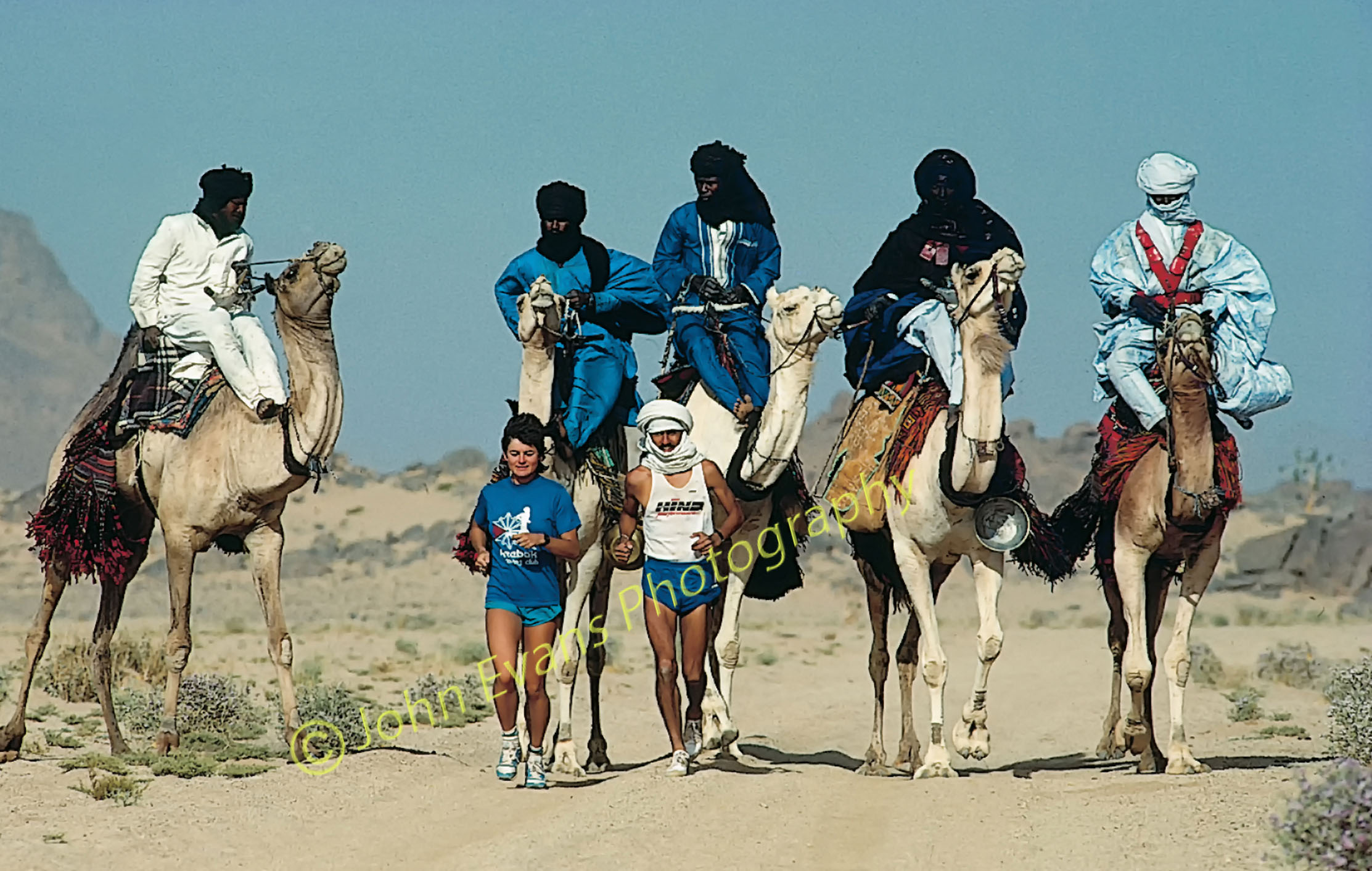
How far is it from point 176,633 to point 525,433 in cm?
312

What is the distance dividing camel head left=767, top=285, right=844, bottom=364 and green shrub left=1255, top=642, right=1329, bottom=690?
1114 cm

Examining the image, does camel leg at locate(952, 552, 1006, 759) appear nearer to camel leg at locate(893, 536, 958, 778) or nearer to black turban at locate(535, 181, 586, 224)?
camel leg at locate(893, 536, 958, 778)

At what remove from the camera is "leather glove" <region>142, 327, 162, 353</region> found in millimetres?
13617

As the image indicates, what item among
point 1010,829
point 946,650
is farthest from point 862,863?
Result: point 946,650

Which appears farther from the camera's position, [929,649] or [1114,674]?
[1114,674]

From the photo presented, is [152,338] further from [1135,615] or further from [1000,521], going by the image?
[1135,615]

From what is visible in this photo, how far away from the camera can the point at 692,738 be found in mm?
12008

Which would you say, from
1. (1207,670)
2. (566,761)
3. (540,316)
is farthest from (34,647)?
(1207,670)

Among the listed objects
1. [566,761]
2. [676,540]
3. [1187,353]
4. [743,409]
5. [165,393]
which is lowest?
[566,761]

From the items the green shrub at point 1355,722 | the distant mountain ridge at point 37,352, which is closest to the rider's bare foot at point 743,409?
the green shrub at point 1355,722

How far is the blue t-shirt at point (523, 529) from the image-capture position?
38.0 feet

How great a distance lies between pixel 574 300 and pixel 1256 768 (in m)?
5.17

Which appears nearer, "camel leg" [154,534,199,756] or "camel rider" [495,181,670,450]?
"camel rider" [495,181,670,450]

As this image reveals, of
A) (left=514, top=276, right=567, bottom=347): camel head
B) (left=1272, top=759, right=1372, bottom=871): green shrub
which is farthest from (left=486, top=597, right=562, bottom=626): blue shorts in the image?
(left=1272, top=759, right=1372, bottom=871): green shrub
